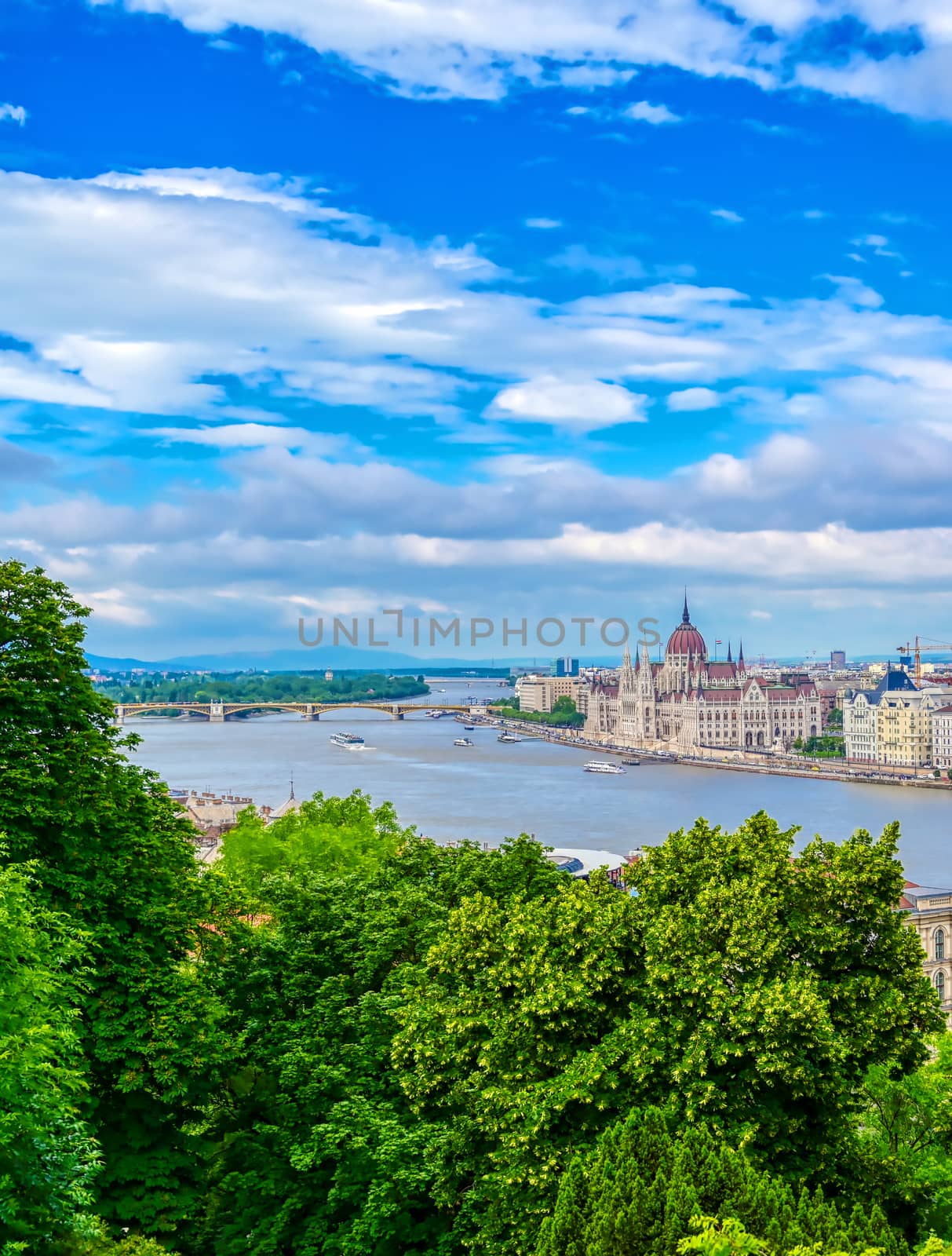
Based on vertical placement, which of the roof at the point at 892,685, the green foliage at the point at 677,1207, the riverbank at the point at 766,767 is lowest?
the riverbank at the point at 766,767

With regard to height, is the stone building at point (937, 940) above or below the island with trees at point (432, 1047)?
below

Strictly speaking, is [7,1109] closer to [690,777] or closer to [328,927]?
[328,927]

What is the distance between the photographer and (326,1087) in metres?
9.25

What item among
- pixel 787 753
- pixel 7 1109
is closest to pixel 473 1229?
pixel 7 1109

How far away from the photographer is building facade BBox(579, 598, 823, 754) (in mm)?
99625

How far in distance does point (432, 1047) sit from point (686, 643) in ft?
373

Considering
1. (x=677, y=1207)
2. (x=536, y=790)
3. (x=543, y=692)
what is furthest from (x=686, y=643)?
(x=677, y=1207)

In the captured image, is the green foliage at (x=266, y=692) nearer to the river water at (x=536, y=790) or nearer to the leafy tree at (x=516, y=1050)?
the river water at (x=536, y=790)

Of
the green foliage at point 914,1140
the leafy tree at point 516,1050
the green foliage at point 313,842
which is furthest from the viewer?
the green foliage at point 313,842

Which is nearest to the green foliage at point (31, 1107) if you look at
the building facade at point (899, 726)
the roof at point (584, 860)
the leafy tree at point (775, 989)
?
the leafy tree at point (775, 989)

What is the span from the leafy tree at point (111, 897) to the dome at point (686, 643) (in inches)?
4395

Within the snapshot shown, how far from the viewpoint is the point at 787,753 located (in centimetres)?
8769

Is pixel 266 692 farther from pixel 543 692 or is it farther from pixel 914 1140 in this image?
pixel 914 1140

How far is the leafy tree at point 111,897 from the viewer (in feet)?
28.2
